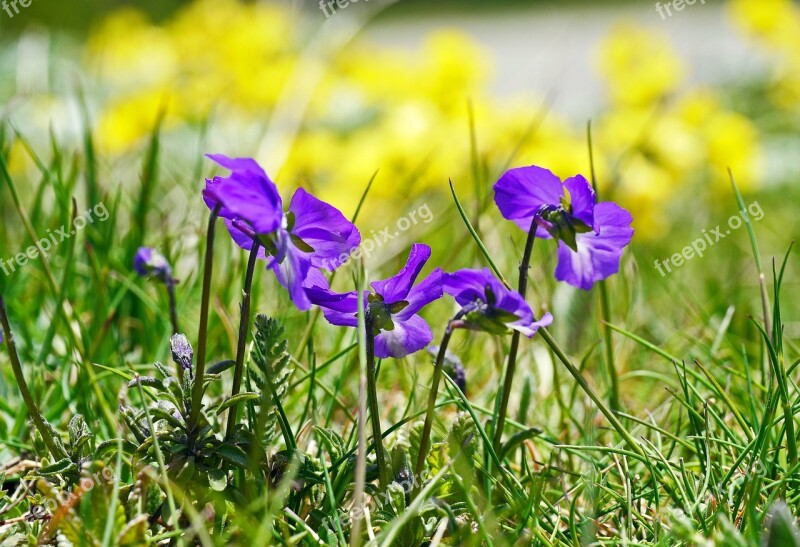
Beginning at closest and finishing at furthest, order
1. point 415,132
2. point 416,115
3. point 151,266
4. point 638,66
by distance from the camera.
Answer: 1. point 151,266
2. point 415,132
3. point 416,115
4. point 638,66

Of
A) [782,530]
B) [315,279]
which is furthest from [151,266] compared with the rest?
[782,530]

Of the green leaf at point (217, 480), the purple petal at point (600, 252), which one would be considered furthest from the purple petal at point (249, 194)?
the purple petal at point (600, 252)

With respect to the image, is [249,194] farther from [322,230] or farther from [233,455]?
[233,455]

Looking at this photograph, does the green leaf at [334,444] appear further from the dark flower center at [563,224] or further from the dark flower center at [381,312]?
the dark flower center at [563,224]

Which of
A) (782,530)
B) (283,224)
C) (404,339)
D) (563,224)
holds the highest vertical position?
(283,224)

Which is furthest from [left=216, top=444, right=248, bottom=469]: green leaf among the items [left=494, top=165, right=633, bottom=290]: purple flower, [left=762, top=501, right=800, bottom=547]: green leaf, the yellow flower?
the yellow flower
